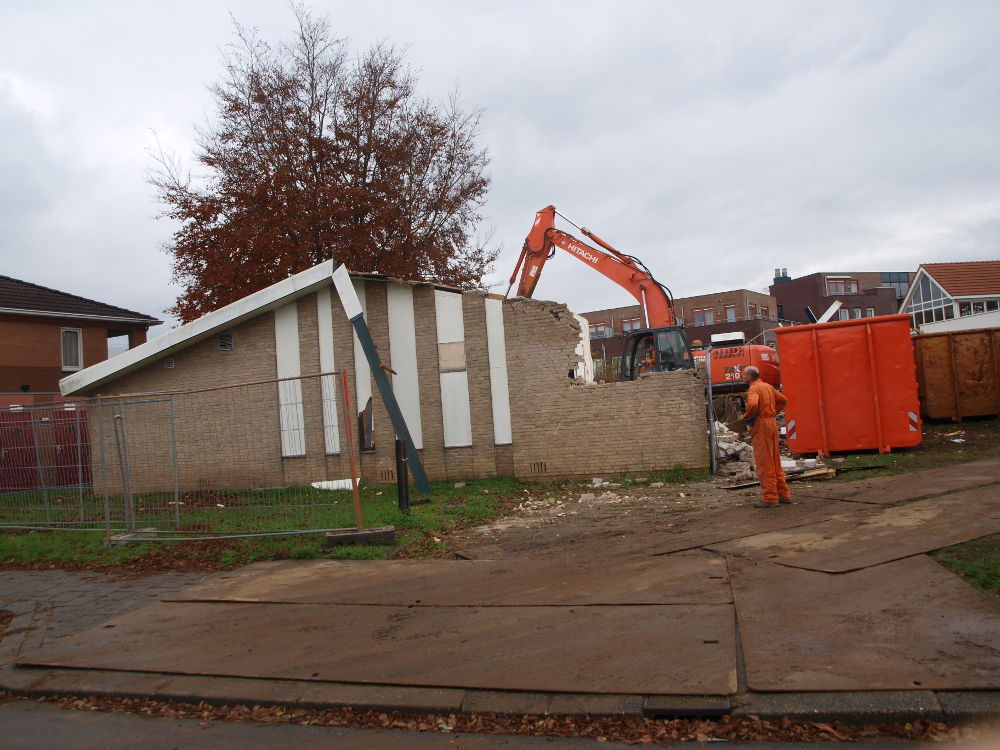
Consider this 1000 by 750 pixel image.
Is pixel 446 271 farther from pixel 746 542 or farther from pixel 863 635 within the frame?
pixel 863 635

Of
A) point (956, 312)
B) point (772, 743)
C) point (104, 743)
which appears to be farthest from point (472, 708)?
point (956, 312)

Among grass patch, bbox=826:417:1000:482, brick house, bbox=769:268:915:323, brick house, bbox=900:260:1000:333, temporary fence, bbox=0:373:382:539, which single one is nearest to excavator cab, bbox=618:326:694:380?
grass patch, bbox=826:417:1000:482

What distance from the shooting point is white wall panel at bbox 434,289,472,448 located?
46.6ft

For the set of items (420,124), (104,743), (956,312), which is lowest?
(104,743)

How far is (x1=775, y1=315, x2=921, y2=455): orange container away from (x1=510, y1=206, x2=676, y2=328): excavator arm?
15.6ft

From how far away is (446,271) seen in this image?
24.2m

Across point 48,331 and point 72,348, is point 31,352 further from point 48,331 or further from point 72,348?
point 72,348

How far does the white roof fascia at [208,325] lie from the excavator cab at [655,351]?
718 cm

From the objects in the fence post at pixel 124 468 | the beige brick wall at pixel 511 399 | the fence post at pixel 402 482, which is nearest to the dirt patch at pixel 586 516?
the beige brick wall at pixel 511 399

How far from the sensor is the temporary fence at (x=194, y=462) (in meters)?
9.23

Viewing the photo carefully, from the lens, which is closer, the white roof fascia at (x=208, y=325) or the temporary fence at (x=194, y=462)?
the temporary fence at (x=194, y=462)

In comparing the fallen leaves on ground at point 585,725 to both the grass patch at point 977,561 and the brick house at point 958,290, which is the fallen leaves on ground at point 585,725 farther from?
the brick house at point 958,290

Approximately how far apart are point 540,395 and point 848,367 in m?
5.65

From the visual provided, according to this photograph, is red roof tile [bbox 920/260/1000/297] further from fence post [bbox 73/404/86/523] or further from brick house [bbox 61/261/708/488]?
fence post [bbox 73/404/86/523]
